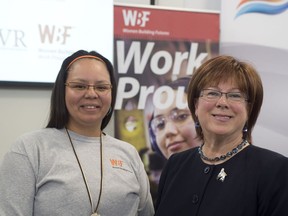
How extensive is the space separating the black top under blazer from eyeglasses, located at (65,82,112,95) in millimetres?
449

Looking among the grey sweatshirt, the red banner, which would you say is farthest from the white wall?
the grey sweatshirt

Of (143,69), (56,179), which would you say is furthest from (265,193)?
(143,69)

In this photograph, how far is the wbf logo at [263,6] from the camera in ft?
10.00

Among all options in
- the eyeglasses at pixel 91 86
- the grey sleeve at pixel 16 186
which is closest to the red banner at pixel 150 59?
the eyeglasses at pixel 91 86

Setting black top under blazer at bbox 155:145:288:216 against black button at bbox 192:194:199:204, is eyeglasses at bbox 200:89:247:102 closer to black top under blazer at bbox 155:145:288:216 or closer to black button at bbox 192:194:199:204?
black top under blazer at bbox 155:145:288:216

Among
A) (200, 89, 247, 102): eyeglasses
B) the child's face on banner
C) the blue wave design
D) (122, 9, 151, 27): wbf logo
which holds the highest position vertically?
the blue wave design

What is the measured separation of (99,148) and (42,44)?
1.18m

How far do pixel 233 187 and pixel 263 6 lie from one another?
2110 mm

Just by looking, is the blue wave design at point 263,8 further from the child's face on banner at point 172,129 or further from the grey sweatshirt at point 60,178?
the grey sweatshirt at point 60,178

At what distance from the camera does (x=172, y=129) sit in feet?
9.33

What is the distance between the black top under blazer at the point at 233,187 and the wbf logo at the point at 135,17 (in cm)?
146

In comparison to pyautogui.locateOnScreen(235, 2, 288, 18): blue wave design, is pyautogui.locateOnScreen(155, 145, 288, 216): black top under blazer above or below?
below

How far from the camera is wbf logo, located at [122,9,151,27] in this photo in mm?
2816

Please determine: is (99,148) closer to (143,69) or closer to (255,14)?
(143,69)
